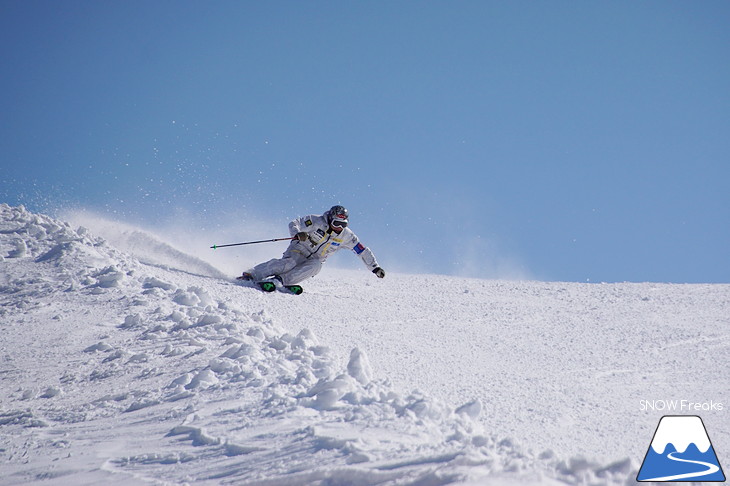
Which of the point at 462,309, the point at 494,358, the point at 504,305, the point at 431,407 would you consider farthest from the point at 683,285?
the point at 431,407

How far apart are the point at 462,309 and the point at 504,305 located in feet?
3.15

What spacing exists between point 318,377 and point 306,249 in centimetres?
615

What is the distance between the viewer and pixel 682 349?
27.5 ft

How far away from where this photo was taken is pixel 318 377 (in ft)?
17.3

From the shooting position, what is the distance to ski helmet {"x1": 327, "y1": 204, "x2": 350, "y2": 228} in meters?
11.0

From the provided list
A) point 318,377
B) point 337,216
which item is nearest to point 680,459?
point 318,377

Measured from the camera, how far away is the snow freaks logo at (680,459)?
393cm

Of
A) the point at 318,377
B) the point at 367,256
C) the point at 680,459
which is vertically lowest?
the point at 680,459

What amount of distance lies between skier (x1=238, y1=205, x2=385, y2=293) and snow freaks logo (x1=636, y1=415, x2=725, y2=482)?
6905 millimetres

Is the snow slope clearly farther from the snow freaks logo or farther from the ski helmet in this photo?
the ski helmet

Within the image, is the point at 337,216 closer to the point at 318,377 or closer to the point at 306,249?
the point at 306,249

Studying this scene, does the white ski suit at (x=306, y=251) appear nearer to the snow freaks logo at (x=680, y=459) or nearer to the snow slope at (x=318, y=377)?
the snow slope at (x=318, y=377)

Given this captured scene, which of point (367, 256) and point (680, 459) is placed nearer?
point (680, 459)

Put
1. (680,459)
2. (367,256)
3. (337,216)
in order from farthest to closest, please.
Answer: (367,256)
(337,216)
(680,459)
